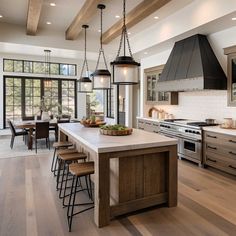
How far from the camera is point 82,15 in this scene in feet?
17.3

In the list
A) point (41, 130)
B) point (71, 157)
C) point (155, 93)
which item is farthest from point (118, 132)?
point (155, 93)

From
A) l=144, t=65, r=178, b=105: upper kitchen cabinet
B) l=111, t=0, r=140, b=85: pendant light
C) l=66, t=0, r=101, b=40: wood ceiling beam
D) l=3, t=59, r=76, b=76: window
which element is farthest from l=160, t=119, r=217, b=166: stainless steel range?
l=3, t=59, r=76, b=76: window

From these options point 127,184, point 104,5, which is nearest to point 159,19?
point 104,5

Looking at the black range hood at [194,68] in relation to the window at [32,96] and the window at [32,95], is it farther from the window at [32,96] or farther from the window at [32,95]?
the window at [32,96]

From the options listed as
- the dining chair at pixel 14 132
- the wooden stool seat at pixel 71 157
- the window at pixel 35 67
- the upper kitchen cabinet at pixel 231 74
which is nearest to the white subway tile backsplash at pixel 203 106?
the upper kitchen cabinet at pixel 231 74

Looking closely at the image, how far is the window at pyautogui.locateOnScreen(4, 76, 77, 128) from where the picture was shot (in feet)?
32.0

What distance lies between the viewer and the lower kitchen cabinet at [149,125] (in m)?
6.34

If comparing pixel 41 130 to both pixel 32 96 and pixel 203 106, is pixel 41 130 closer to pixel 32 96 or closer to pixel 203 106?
pixel 32 96

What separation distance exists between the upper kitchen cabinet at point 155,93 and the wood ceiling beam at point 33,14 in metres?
3.53

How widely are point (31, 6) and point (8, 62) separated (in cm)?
574

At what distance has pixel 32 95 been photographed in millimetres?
10141

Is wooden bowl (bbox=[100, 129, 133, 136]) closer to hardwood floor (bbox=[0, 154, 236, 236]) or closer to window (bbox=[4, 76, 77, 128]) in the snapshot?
hardwood floor (bbox=[0, 154, 236, 236])

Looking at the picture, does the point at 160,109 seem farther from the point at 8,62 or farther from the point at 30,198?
the point at 8,62

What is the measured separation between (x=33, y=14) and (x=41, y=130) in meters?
3.06
